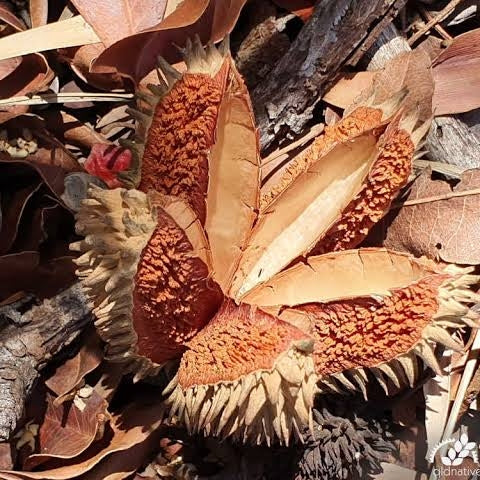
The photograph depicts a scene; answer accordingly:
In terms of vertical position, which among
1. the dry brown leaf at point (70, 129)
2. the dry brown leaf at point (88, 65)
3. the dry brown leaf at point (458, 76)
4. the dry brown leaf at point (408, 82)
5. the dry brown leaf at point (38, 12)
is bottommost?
the dry brown leaf at point (458, 76)

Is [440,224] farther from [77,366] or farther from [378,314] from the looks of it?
[77,366]

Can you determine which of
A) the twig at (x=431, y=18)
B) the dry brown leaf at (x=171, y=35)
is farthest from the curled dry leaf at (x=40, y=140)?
the twig at (x=431, y=18)

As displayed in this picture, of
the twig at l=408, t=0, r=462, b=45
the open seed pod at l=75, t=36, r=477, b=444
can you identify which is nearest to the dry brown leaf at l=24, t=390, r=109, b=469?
the open seed pod at l=75, t=36, r=477, b=444

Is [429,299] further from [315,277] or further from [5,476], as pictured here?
[5,476]

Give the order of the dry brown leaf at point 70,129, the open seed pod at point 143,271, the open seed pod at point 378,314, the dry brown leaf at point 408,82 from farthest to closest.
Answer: the dry brown leaf at point 70,129 < the dry brown leaf at point 408,82 < the open seed pod at point 378,314 < the open seed pod at point 143,271

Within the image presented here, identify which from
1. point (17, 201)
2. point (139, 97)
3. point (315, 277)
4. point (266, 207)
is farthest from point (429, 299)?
point (17, 201)

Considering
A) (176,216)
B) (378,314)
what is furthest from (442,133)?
(176,216)

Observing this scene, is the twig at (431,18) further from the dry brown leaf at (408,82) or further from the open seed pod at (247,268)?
the open seed pod at (247,268)
